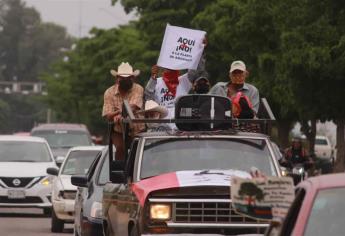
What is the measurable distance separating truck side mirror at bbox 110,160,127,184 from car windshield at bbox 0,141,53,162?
46.3 ft

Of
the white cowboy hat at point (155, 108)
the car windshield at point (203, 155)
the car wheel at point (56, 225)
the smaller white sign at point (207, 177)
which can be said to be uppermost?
the white cowboy hat at point (155, 108)

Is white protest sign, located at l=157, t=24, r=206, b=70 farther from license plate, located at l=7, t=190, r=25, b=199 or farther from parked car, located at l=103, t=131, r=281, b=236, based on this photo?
license plate, located at l=7, t=190, r=25, b=199

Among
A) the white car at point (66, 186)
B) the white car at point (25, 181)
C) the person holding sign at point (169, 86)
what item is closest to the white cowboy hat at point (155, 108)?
the person holding sign at point (169, 86)

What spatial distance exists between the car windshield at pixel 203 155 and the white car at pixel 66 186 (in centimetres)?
905

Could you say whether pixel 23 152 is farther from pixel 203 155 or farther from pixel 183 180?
pixel 183 180

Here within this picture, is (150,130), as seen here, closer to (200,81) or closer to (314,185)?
(200,81)

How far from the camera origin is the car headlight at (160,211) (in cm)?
1228

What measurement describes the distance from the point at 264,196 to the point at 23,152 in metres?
20.3

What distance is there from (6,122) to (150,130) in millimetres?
142034

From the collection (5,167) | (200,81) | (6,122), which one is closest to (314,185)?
(200,81)

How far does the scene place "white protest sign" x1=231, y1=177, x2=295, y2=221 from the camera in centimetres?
793

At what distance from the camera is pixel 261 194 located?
794 cm

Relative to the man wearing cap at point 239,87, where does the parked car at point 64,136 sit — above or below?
below

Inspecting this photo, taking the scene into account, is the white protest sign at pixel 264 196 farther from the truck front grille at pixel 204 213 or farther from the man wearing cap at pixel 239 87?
the man wearing cap at pixel 239 87
